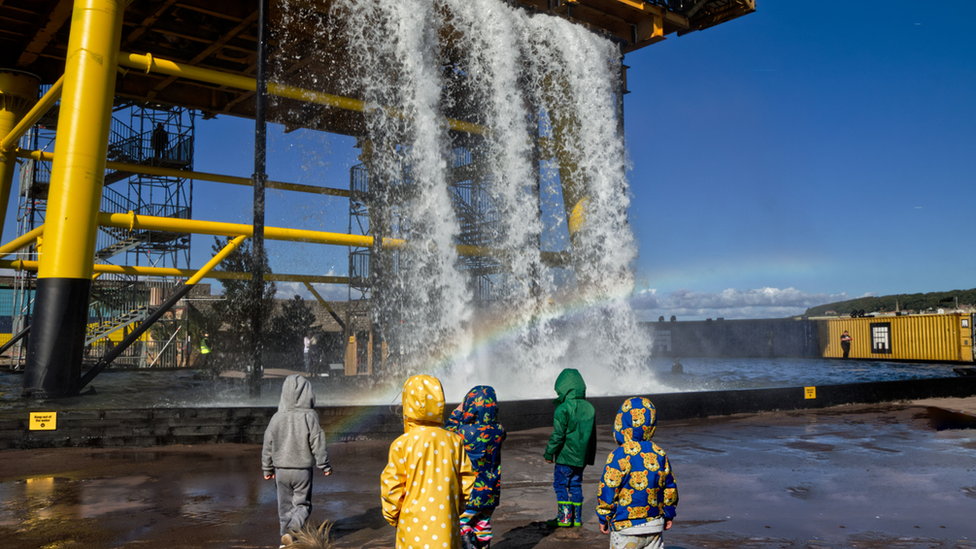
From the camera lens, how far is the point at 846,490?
6.21m

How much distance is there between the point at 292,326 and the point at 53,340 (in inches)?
663

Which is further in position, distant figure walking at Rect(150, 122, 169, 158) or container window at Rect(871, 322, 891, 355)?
container window at Rect(871, 322, 891, 355)

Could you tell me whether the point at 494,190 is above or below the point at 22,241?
above

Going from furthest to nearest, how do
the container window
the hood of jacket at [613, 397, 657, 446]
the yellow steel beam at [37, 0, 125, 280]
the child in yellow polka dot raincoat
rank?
the container window < the yellow steel beam at [37, 0, 125, 280] < the hood of jacket at [613, 397, 657, 446] < the child in yellow polka dot raincoat

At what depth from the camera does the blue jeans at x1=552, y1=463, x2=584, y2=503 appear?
4.95 m

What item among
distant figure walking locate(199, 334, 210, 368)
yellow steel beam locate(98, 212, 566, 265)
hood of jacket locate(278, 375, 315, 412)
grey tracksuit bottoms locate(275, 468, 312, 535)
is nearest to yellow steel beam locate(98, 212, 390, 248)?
yellow steel beam locate(98, 212, 566, 265)

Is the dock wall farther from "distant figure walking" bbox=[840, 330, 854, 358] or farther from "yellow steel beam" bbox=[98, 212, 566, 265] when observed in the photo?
"distant figure walking" bbox=[840, 330, 854, 358]

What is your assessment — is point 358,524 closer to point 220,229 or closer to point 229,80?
point 220,229

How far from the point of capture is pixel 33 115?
13023mm

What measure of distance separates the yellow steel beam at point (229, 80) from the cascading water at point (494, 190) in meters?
0.39

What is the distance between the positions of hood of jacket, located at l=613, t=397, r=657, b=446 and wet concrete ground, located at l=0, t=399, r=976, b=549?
1492mm

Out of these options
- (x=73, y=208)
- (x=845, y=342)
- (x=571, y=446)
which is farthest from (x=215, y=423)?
(x=845, y=342)

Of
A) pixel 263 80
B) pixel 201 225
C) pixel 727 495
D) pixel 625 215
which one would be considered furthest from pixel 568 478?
pixel 625 215

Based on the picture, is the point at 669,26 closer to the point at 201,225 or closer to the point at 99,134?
the point at 201,225
